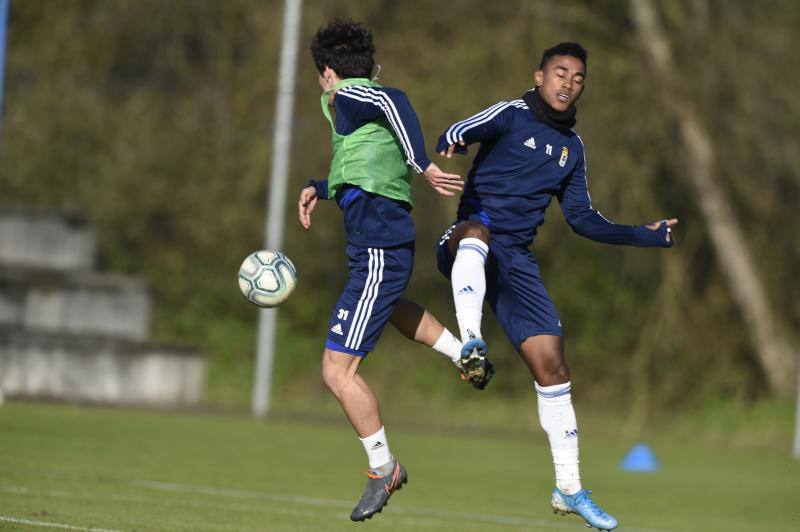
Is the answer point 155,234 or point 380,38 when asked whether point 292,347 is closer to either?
point 155,234

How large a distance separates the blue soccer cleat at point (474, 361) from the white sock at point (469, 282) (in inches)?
6.0

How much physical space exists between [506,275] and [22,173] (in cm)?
1706

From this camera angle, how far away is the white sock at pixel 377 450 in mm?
7242

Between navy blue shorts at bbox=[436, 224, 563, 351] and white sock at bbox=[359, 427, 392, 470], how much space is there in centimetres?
96

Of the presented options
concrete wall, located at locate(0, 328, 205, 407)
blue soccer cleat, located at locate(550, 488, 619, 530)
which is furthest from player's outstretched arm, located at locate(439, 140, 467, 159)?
concrete wall, located at locate(0, 328, 205, 407)

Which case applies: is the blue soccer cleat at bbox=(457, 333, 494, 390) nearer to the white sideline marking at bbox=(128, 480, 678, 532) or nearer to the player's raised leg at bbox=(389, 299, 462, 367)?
the player's raised leg at bbox=(389, 299, 462, 367)

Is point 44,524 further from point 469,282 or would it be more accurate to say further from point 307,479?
point 307,479

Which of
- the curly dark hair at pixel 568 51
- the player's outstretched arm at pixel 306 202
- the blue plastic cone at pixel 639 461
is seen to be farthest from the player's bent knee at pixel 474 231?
the blue plastic cone at pixel 639 461

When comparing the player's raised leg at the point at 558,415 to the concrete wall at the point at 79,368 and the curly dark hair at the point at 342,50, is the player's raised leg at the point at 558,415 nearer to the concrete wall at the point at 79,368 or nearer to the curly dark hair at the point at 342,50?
the curly dark hair at the point at 342,50

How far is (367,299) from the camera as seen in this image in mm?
7145

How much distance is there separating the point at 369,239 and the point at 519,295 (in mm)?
964

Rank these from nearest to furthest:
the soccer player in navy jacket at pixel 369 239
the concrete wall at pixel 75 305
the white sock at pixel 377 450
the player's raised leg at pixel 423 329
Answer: the soccer player in navy jacket at pixel 369 239 → the white sock at pixel 377 450 → the player's raised leg at pixel 423 329 → the concrete wall at pixel 75 305

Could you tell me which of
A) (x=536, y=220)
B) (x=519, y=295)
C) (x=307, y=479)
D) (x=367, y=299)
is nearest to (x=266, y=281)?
(x=367, y=299)

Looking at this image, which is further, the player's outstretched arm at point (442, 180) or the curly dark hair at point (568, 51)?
the curly dark hair at point (568, 51)
